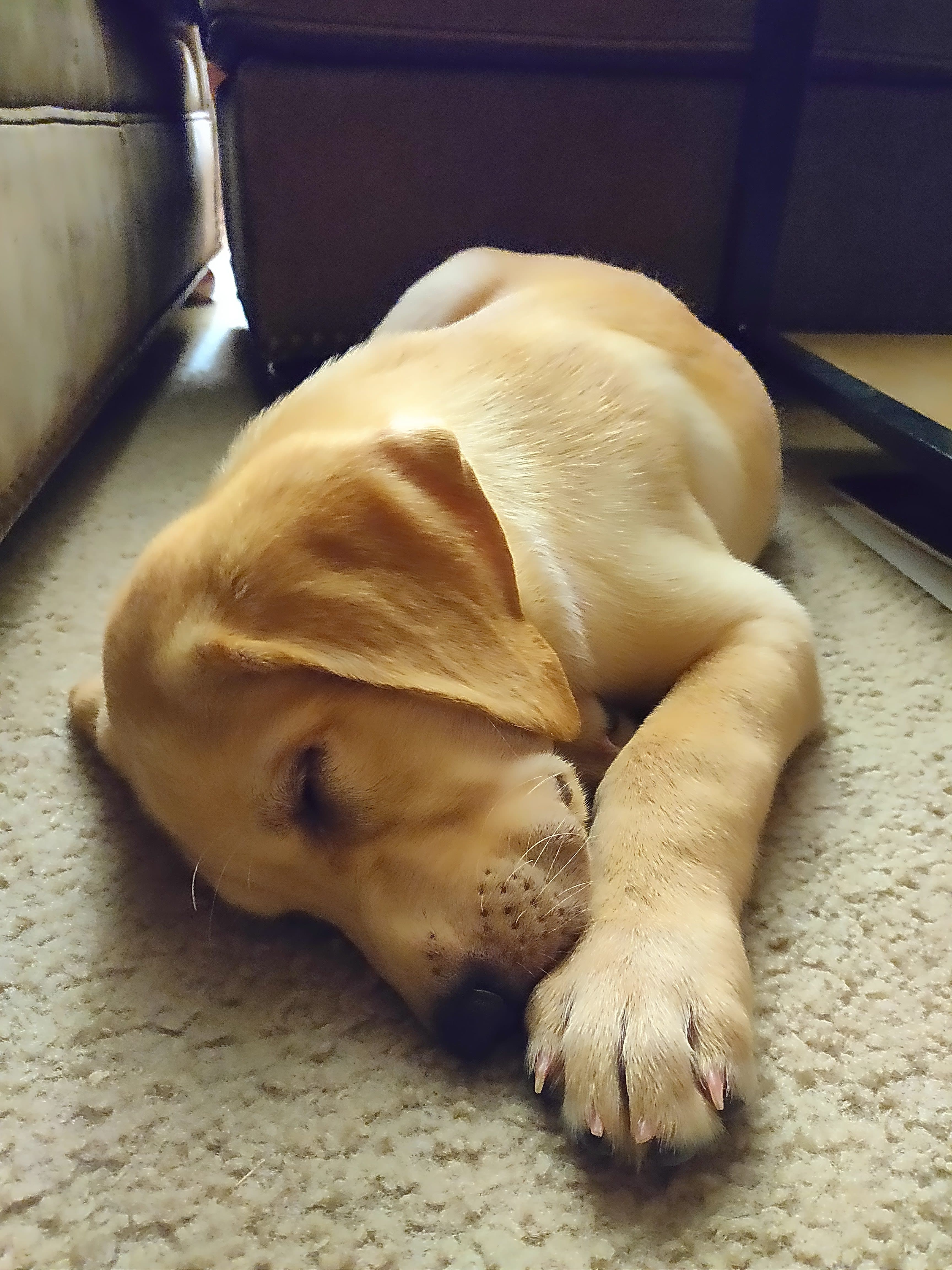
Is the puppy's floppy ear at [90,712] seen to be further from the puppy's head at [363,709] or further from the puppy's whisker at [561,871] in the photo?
the puppy's whisker at [561,871]

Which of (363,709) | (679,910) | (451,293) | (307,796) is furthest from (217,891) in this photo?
(451,293)

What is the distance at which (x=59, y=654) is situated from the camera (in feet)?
5.82

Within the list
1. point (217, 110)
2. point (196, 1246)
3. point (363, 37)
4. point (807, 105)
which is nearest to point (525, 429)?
point (196, 1246)

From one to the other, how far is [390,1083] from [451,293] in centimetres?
184

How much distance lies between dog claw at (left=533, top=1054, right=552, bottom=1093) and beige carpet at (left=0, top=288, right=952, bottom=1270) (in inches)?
0.8

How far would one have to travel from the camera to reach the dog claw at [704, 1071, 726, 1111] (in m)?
0.91

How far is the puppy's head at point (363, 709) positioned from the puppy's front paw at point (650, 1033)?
0.06 m

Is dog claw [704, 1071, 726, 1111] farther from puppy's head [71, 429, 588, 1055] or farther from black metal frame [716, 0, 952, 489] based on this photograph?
black metal frame [716, 0, 952, 489]

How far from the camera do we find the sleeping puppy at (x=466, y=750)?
3.28 feet

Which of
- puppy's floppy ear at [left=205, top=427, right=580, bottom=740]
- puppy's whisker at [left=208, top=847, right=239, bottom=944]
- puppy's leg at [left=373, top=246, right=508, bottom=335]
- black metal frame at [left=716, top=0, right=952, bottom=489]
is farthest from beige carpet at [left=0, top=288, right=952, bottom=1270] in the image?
puppy's leg at [left=373, top=246, right=508, bottom=335]

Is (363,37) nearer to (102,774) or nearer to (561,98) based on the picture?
(561,98)

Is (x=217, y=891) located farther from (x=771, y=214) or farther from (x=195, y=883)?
(x=771, y=214)

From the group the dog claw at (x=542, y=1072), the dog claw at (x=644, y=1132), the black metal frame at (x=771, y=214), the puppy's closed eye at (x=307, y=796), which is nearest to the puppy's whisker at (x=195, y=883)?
the puppy's closed eye at (x=307, y=796)

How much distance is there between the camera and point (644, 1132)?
884 mm
